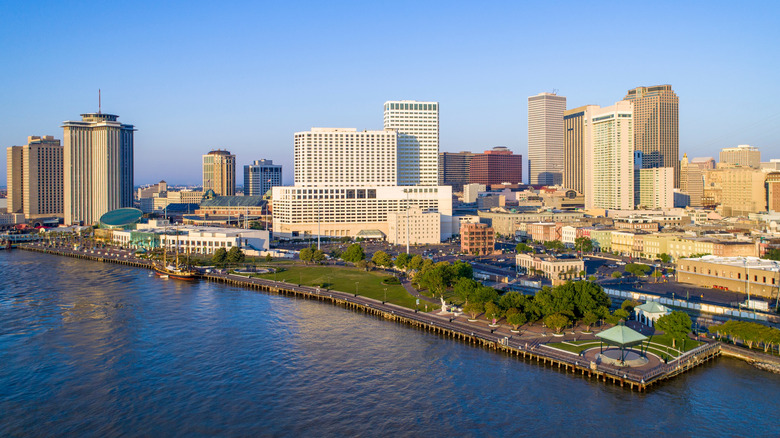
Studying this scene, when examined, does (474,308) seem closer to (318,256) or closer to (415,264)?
(415,264)

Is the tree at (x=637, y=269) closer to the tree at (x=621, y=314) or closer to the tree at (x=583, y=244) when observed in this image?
the tree at (x=621, y=314)

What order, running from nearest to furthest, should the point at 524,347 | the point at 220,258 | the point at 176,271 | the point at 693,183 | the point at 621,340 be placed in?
the point at 621,340
the point at 524,347
the point at 176,271
the point at 220,258
the point at 693,183

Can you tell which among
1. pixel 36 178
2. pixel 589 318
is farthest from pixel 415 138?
pixel 36 178

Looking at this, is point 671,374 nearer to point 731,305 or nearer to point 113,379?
point 731,305

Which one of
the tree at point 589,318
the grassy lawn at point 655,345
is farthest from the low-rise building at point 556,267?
the grassy lawn at point 655,345

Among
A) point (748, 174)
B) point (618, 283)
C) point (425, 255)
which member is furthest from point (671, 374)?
point (748, 174)

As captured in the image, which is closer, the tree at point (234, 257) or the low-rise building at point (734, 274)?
the low-rise building at point (734, 274)

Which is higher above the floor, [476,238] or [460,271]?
[476,238]
